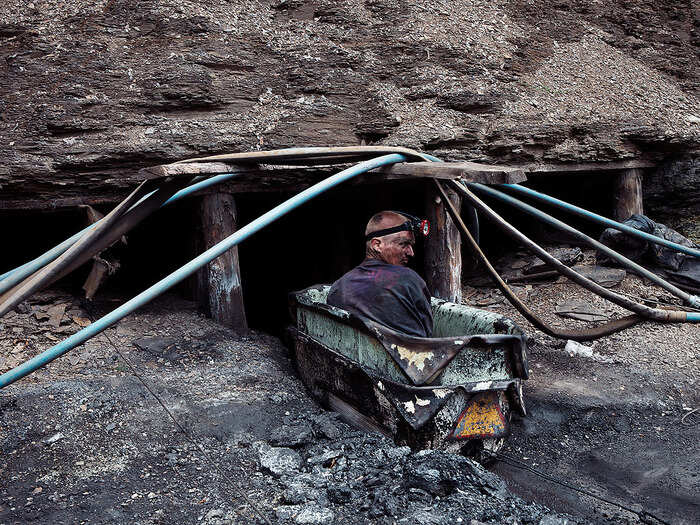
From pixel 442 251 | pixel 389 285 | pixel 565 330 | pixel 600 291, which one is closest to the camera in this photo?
pixel 600 291

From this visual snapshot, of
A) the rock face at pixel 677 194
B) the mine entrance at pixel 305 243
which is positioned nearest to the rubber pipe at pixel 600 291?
the mine entrance at pixel 305 243

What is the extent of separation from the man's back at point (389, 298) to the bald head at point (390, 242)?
0.17m

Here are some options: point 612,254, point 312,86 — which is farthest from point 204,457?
point 312,86

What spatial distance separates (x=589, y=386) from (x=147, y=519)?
3.69m

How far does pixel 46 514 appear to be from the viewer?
3.08 meters

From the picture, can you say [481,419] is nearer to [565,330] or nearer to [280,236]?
[565,330]

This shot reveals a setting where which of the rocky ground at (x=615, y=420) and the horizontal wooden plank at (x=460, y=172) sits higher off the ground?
the horizontal wooden plank at (x=460, y=172)

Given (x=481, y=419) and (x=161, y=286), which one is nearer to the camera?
(x=161, y=286)

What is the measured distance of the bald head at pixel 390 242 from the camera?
15.0ft

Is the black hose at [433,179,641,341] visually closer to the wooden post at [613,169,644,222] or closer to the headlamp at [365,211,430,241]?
the headlamp at [365,211,430,241]

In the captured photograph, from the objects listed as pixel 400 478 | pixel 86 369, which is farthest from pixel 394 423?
pixel 86 369

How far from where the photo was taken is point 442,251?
251 inches

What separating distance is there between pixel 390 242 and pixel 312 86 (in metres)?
2.68

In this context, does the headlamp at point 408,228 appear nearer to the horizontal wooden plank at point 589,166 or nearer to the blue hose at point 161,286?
the blue hose at point 161,286
